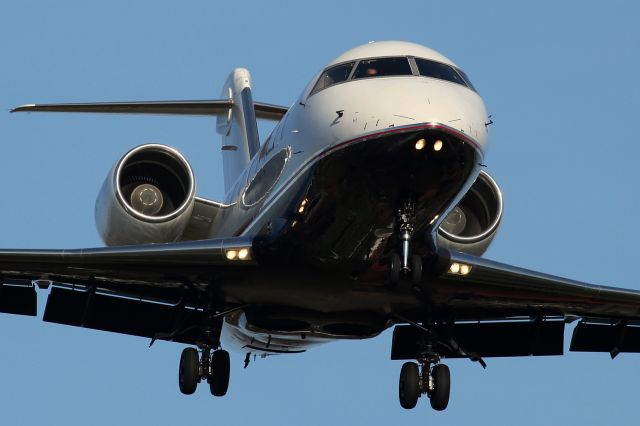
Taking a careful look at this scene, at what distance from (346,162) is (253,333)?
5.65 meters

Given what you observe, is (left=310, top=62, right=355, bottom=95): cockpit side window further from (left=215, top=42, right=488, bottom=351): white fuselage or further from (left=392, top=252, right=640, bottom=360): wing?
(left=392, top=252, right=640, bottom=360): wing

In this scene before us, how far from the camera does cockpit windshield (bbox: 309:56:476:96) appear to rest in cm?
2064

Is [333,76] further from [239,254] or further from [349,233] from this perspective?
[239,254]

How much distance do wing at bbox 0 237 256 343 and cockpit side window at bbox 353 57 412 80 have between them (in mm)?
3161

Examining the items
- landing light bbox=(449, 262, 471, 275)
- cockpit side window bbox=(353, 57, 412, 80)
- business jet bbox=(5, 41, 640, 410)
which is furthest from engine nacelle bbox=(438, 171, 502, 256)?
cockpit side window bbox=(353, 57, 412, 80)

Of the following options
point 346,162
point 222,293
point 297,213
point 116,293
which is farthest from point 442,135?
point 116,293

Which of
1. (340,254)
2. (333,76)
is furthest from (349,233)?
(333,76)

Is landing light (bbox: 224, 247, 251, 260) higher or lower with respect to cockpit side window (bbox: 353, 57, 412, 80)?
lower

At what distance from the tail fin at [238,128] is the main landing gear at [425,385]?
282 inches

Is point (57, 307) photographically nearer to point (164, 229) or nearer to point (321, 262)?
point (164, 229)

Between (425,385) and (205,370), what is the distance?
3.53m

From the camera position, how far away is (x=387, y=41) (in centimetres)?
2167

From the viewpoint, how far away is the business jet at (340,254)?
20.0 m

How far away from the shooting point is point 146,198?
2533 centimetres
